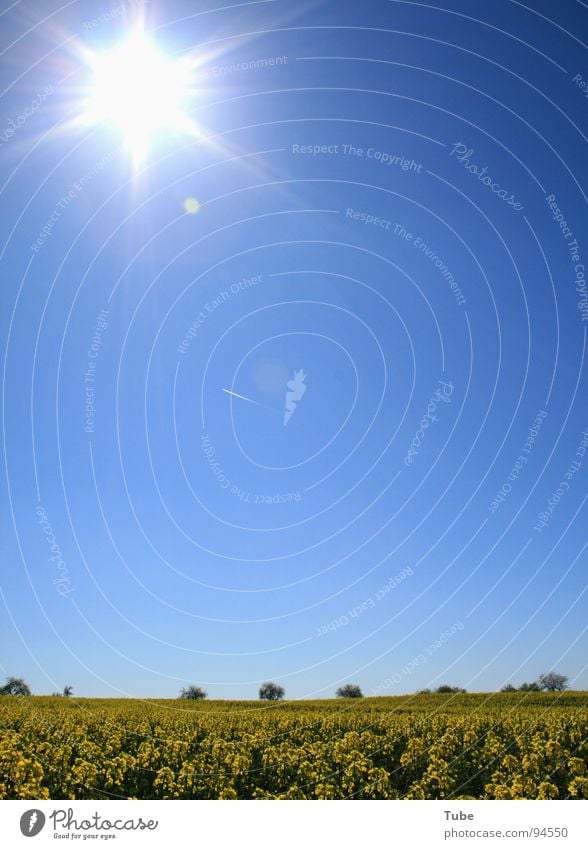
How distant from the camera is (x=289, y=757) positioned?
62.8 ft

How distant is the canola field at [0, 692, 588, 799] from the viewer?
16.4 metres

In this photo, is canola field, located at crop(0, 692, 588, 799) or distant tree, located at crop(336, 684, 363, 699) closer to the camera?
canola field, located at crop(0, 692, 588, 799)

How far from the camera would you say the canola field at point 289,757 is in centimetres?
1639
